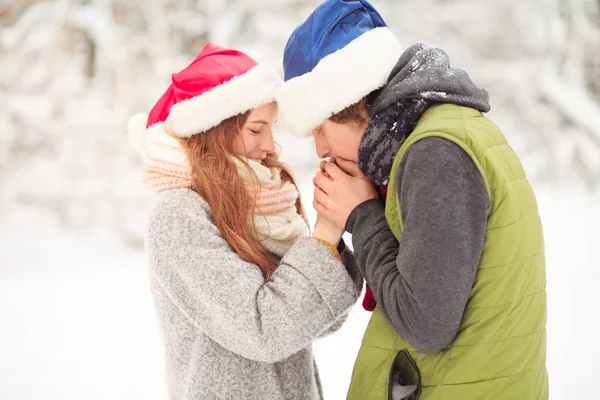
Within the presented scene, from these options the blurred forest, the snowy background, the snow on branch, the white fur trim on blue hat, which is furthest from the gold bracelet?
the snow on branch

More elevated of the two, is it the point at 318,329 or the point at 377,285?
the point at 377,285

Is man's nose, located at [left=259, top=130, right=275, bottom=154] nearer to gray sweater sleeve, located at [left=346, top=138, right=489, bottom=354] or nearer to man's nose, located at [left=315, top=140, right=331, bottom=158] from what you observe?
man's nose, located at [left=315, top=140, right=331, bottom=158]

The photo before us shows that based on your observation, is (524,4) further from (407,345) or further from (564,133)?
(407,345)

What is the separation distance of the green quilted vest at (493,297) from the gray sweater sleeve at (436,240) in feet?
0.11

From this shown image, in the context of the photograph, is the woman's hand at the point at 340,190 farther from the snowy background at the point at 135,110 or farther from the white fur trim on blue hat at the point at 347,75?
the snowy background at the point at 135,110

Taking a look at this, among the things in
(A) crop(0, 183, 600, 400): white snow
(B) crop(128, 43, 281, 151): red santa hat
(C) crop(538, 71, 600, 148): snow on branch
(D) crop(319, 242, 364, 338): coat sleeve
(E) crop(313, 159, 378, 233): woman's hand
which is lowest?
(A) crop(0, 183, 600, 400): white snow

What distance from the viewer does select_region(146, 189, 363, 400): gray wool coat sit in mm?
1096

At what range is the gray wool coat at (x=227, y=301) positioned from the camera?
3.59ft

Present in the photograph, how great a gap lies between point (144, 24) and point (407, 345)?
118 inches

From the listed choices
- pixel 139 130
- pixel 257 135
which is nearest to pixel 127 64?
pixel 139 130

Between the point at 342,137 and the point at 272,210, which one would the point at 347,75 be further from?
the point at 272,210

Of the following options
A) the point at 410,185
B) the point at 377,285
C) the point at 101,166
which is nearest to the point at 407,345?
the point at 377,285

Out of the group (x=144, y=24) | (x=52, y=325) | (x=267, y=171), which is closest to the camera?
(x=267, y=171)

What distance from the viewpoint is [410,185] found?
0.92 m
